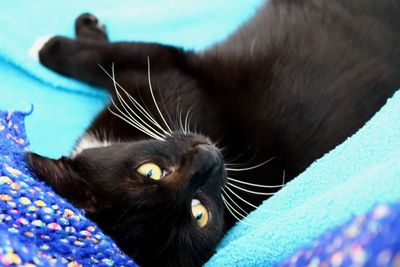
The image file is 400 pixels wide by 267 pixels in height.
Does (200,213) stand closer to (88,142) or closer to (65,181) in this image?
(65,181)

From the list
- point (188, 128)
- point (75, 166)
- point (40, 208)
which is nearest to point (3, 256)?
point (40, 208)

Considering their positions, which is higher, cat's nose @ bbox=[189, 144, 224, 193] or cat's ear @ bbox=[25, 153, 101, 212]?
cat's nose @ bbox=[189, 144, 224, 193]

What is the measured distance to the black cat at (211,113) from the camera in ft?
3.31

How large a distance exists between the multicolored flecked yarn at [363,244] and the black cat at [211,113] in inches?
19.5

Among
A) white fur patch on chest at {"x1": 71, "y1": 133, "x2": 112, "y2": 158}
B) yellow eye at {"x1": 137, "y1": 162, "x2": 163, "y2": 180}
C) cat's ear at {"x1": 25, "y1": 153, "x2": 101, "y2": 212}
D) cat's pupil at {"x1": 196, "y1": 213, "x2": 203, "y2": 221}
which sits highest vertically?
white fur patch on chest at {"x1": 71, "y1": 133, "x2": 112, "y2": 158}

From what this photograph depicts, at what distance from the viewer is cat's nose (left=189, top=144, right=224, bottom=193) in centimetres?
104

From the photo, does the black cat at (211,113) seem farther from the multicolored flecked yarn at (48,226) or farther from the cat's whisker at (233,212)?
the multicolored flecked yarn at (48,226)

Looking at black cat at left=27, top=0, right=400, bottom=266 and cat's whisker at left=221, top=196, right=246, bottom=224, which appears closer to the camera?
black cat at left=27, top=0, right=400, bottom=266

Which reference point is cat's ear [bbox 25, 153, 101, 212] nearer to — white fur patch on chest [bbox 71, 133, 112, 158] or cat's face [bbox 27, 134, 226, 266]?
cat's face [bbox 27, 134, 226, 266]

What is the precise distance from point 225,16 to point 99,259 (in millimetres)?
1225

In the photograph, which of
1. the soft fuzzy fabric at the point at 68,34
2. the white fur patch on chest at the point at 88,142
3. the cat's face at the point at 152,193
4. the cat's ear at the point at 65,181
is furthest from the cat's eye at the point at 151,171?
the soft fuzzy fabric at the point at 68,34

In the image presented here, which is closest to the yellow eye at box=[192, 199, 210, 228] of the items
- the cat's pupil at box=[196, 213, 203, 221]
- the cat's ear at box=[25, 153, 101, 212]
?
the cat's pupil at box=[196, 213, 203, 221]

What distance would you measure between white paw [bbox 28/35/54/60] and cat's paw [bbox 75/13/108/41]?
105mm

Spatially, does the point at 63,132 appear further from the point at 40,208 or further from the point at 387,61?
the point at 387,61
